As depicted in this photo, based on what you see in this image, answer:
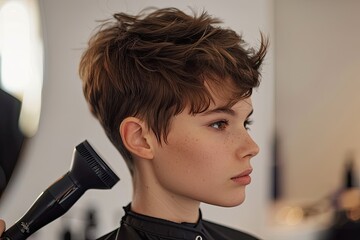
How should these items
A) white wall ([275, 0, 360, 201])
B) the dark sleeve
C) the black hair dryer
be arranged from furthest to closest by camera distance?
white wall ([275, 0, 360, 201]) < the dark sleeve < the black hair dryer

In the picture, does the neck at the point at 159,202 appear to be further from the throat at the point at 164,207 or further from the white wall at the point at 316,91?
the white wall at the point at 316,91

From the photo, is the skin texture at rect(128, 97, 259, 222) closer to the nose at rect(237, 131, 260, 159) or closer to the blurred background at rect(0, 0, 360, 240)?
the nose at rect(237, 131, 260, 159)

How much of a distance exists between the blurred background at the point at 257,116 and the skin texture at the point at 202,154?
117 mm

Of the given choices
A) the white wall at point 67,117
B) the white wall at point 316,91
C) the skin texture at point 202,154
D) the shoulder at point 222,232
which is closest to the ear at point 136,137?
the skin texture at point 202,154

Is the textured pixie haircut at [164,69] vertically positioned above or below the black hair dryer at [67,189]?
above

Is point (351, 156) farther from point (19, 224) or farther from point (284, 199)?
point (19, 224)

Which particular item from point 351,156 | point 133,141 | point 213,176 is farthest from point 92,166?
point 351,156

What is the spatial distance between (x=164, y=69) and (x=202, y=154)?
16 centimetres

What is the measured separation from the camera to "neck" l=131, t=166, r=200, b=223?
100cm

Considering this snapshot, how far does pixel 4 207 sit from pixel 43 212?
Result: 0.76 ft

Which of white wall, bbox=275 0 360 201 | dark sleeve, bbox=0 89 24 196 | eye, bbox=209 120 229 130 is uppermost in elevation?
white wall, bbox=275 0 360 201

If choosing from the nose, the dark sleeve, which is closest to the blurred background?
the dark sleeve

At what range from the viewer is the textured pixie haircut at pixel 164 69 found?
3.09 ft

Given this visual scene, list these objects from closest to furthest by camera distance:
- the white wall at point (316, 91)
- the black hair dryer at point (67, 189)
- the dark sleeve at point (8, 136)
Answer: the black hair dryer at point (67, 189), the dark sleeve at point (8, 136), the white wall at point (316, 91)
